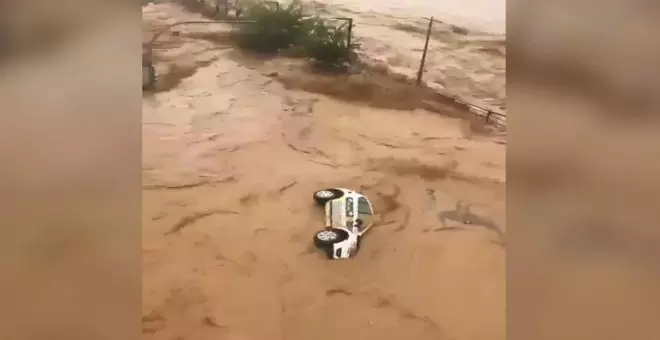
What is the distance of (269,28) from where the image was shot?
36.5 inches

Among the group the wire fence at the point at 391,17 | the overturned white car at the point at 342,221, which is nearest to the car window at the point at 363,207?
the overturned white car at the point at 342,221

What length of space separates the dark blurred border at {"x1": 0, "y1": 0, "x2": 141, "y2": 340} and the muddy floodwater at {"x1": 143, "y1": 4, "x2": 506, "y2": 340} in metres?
0.03

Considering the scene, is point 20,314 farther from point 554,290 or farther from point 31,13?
point 554,290

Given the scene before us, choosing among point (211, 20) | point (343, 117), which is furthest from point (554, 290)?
point (211, 20)

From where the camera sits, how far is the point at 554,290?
907 millimetres

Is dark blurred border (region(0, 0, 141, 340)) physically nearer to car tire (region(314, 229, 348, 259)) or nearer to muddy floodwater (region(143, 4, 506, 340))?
muddy floodwater (region(143, 4, 506, 340))

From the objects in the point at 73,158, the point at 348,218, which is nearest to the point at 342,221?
the point at 348,218

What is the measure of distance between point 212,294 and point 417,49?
382 millimetres

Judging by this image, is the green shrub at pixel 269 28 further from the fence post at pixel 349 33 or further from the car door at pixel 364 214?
the car door at pixel 364 214

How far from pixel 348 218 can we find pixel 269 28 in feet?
0.82

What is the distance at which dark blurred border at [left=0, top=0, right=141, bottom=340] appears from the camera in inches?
34.4

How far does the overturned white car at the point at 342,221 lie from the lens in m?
0.88

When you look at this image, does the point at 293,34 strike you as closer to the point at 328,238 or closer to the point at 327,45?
the point at 327,45

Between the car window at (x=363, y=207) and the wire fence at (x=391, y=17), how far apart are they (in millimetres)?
162
